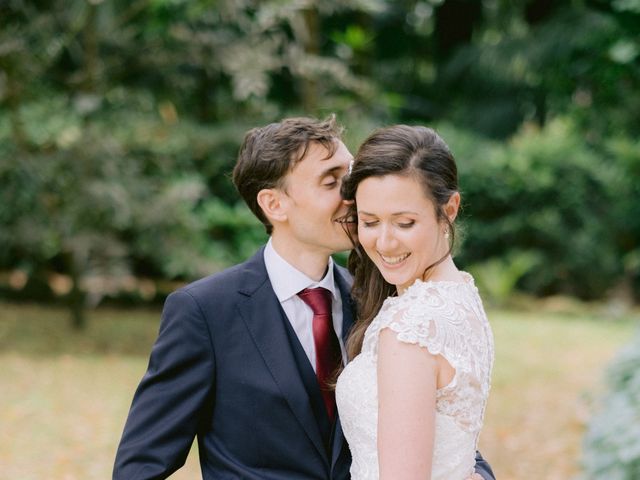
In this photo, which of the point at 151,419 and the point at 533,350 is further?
the point at 533,350

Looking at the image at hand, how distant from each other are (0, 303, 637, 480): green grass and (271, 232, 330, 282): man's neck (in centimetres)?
408

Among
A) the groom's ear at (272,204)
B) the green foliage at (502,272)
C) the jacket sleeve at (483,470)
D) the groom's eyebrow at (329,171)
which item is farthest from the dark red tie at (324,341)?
the green foliage at (502,272)

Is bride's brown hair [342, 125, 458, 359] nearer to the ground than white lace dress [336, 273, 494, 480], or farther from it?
farther from it

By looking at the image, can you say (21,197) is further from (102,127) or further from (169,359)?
(169,359)

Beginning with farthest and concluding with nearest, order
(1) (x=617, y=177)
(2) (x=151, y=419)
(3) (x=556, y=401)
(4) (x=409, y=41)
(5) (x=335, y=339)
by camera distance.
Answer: (4) (x=409, y=41) → (1) (x=617, y=177) → (3) (x=556, y=401) → (5) (x=335, y=339) → (2) (x=151, y=419)

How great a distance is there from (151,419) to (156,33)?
7.93 m

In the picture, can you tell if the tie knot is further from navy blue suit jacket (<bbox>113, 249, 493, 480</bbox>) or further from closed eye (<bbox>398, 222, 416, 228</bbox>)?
closed eye (<bbox>398, 222, 416, 228</bbox>)

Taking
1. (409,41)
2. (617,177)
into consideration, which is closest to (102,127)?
(617,177)

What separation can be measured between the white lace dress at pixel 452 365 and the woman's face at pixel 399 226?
7 centimetres

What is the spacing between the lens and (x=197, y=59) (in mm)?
9719

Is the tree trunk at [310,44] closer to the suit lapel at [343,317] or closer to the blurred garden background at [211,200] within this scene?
the blurred garden background at [211,200]

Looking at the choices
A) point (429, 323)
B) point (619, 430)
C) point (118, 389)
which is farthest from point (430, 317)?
point (118, 389)

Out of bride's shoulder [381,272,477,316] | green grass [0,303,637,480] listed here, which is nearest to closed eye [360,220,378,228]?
bride's shoulder [381,272,477,316]

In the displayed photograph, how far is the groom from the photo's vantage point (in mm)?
2346
